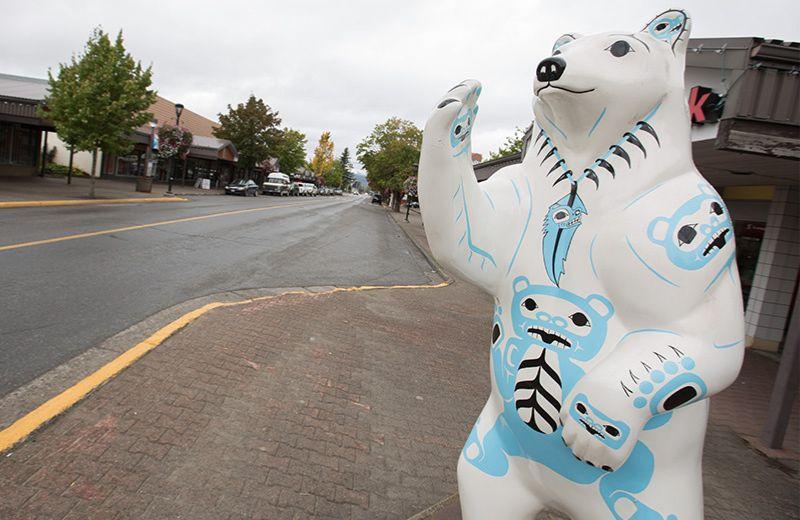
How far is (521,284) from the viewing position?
160cm

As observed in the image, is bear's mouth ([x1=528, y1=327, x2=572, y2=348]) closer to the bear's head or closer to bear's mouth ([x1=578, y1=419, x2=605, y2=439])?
bear's mouth ([x1=578, y1=419, x2=605, y2=439])

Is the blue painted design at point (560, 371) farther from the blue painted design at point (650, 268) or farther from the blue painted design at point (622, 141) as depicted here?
the blue painted design at point (622, 141)

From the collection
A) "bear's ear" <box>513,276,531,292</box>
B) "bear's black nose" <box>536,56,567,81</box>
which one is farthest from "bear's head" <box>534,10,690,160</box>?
"bear's ear" <box>513,276,531,292</box>

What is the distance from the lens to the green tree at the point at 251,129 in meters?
39.7

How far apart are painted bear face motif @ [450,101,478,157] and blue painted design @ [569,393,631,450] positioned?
0.80 meters

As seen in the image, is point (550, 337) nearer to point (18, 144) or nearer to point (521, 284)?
point (521, 284)

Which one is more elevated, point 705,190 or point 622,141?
point 622,141

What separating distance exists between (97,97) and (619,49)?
1885 cm

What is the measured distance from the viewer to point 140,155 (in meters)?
31.9

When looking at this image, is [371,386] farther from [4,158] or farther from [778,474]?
[4,158]

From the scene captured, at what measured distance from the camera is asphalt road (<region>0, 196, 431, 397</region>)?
4516mm

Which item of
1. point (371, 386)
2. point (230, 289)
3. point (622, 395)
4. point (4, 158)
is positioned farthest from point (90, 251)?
point (4, 158)

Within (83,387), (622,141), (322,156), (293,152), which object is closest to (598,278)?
(622,141)

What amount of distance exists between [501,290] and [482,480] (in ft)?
2.17
